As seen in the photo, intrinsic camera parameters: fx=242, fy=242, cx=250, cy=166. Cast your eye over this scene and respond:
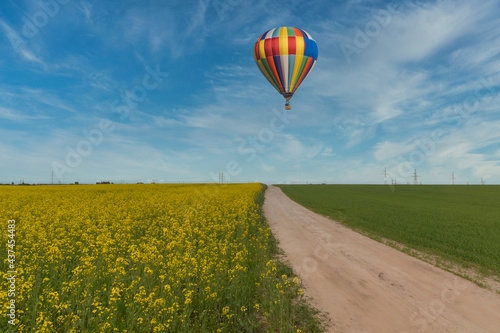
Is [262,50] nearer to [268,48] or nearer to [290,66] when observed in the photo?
[268,48]

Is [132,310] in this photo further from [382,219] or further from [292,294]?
[382,219]

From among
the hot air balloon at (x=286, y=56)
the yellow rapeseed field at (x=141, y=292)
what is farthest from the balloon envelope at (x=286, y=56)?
the yellow rapeseed field at (x=141, y=292)

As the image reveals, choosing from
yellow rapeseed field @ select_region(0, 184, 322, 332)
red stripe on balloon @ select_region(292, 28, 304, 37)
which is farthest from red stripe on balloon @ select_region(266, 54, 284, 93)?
yellow rapeseed field @ select_region(0, 184, 322, 332)

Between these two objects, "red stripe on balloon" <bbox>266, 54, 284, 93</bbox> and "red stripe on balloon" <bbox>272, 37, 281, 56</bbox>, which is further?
"red stripe on balloon" <bbox>266, 54, 284, 93</bbox>

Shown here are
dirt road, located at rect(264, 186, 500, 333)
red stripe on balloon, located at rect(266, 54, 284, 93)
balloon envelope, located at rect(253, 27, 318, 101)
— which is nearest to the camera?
dirt road, located at rect(264, 186, 500, 333)

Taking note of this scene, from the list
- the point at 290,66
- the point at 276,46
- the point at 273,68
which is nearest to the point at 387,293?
the point at 290,66

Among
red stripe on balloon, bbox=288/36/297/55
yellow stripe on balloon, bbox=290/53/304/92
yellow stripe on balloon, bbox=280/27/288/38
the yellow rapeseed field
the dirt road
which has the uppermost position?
yellow stripe on balloon, bbox=280/27/288/38

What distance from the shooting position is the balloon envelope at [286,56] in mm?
22328

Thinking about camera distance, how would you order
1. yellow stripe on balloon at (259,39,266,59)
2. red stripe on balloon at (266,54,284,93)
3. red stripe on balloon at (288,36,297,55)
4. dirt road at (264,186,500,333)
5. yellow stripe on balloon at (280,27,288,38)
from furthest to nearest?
yellow stripe on balloon at (259,39,266,59), red stripe on balloon at (266,54,284,93), yellow stripe on balloon at (280,27,288,38), red stripe on balloon at (288,36,297,55), dirt road at (264,186,500,333)

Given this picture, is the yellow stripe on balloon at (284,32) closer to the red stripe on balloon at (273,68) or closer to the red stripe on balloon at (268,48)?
the red stripe on balloon at (268,48)

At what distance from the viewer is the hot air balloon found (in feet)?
73.3

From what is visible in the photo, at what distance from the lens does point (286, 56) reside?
22.3 m

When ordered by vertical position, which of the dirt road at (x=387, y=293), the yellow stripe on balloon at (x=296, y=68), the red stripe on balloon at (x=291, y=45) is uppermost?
the red stripe on balloon at (x=291, y=45)

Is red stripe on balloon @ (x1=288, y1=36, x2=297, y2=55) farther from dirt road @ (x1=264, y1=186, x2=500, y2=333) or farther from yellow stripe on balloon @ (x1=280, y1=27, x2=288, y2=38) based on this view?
dirt road @ (x1=264, y1=186, x2=500, y2=333)
